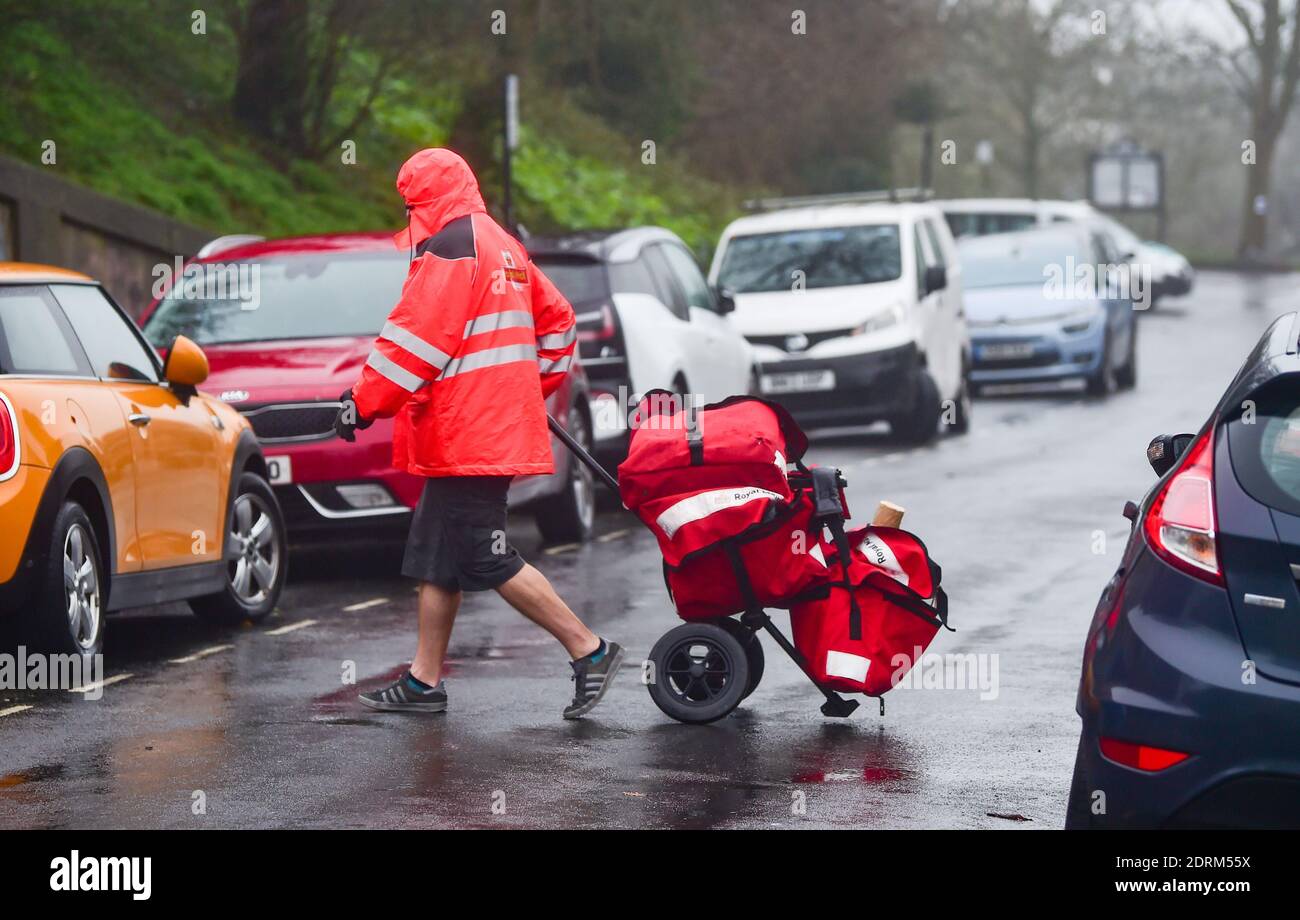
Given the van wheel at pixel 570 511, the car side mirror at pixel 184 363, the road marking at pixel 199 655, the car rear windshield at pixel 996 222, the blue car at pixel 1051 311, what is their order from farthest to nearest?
the car rear windshield at pixel 996 222 → the blue car at pixel 1051 311 → the van wheel at pixel 570 511 → the car side mirror at pixel 184 363 → the road marking at pixel 199 655

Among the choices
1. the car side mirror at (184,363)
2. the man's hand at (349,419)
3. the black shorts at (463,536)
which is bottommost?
the black shorts at (463,536)

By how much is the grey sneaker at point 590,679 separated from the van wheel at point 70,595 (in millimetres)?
1930

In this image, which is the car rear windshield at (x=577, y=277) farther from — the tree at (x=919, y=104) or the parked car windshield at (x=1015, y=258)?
the tree at (x=919, y=104)

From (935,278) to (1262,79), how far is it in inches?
1948

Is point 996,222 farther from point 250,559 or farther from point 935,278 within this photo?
point 250,559

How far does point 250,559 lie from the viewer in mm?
10820

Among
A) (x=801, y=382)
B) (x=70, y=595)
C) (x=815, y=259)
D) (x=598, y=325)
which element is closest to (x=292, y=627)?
(x=70, y=595)

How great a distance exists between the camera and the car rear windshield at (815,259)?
20516 millimetres

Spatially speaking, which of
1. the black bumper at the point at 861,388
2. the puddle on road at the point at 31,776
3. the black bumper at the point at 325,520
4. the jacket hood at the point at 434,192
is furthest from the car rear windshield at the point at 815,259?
the puddle on road at the point at 31,776

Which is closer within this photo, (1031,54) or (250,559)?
(250,559)

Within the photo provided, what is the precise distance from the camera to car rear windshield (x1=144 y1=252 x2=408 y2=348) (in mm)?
12664

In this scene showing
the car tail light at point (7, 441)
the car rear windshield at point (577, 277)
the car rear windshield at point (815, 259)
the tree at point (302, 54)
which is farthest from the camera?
the tree at point (302, 54)

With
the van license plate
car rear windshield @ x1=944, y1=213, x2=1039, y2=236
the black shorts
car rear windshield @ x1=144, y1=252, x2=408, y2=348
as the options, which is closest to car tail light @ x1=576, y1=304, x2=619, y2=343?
car rear windshield @ x1=144, y1=252, x2=408, y2=348
